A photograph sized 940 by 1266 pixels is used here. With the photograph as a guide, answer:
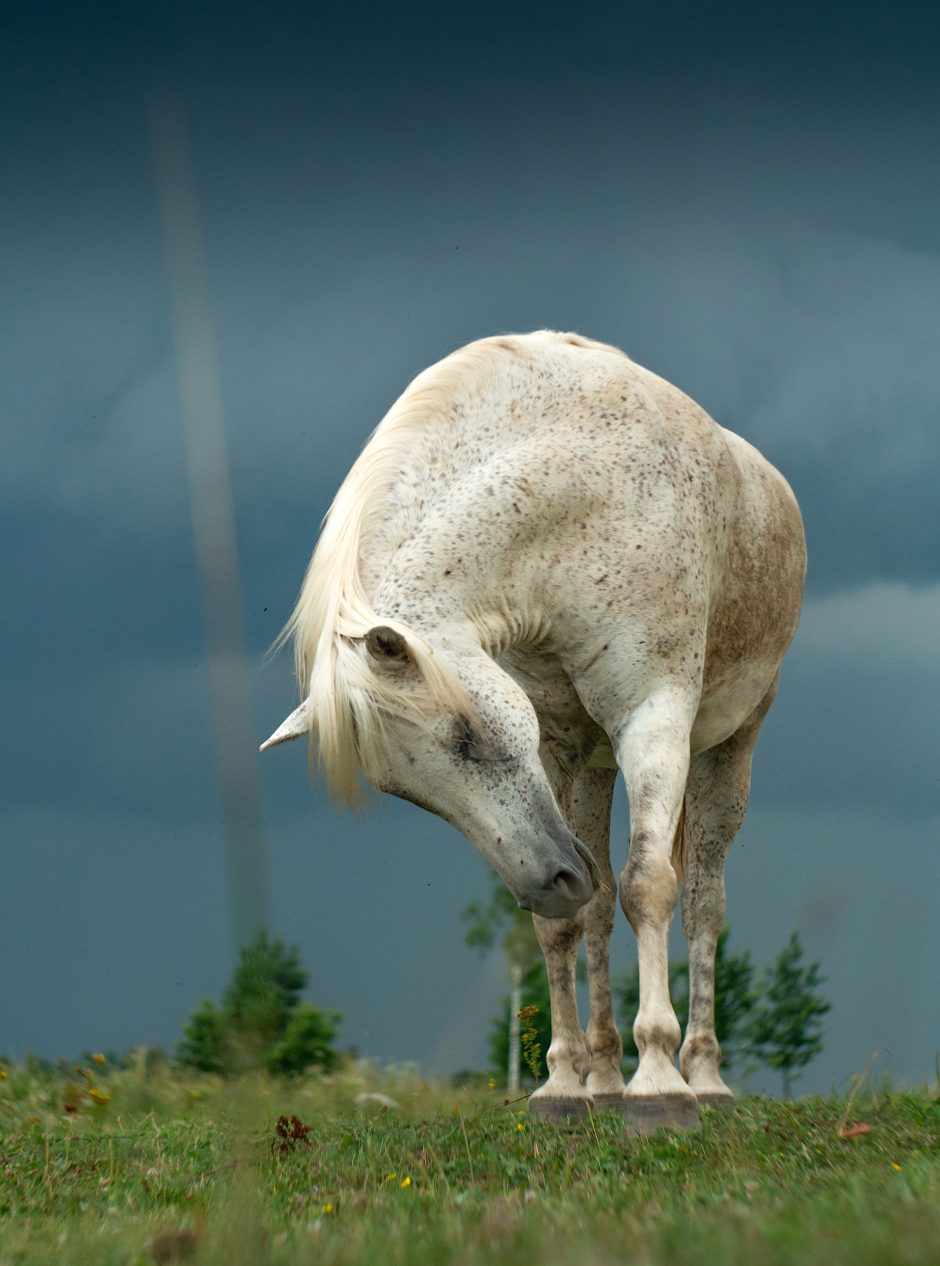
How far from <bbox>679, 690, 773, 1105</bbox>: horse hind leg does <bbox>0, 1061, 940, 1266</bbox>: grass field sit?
2.88ft

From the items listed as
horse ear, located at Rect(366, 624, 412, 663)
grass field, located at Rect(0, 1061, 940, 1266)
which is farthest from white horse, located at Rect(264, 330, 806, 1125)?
grass field, located at Rect(0, 1061, 940, 1266)

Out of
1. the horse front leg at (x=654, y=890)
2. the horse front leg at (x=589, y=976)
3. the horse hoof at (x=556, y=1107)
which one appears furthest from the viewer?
the horse front leg at (x=589, y=976)

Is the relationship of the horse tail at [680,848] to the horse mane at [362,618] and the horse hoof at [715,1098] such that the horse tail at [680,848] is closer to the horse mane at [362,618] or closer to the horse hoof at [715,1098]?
the horse hoof at [715,1098]

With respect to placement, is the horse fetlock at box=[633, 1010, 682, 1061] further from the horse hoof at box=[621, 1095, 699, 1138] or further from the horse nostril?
the horse nostril

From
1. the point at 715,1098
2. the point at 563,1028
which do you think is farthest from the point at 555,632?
the point at 715,1098

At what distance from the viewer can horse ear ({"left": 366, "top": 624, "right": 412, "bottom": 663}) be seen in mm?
5684

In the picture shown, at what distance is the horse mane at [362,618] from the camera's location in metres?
5.73

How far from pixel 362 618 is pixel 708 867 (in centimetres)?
419

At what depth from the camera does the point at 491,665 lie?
6.17 meters

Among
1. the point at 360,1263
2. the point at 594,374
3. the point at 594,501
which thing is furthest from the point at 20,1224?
the point at 594,374

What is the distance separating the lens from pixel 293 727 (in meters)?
6.07

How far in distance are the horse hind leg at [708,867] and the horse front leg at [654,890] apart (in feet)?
7.53

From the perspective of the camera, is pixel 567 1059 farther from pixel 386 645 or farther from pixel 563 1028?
pixel 386 645

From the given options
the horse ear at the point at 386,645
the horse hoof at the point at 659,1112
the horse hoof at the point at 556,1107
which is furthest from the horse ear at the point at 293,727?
the horse hoof at the point at 556,1107
